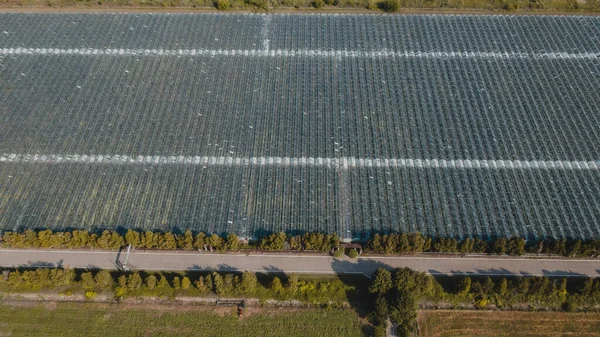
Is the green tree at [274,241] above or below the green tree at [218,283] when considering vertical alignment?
above

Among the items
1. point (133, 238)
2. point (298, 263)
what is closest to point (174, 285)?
point (133, 238)

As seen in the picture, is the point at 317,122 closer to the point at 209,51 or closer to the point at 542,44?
the point at 209,51

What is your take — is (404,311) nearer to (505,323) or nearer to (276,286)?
(505,323)

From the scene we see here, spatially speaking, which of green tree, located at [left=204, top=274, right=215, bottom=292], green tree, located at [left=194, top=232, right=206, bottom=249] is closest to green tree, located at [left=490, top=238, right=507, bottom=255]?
green tree, located at [left=204, top=274, right=215, bottom=292]

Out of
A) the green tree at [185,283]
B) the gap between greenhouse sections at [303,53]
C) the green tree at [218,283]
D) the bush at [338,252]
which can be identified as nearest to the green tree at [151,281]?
the green tree at [185,283]

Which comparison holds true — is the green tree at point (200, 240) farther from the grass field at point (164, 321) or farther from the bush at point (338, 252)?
the bush at point (338, 252)

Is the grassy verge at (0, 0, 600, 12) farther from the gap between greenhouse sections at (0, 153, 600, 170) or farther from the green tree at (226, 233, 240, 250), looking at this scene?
the green tree at (226, 233, 240, 250)
